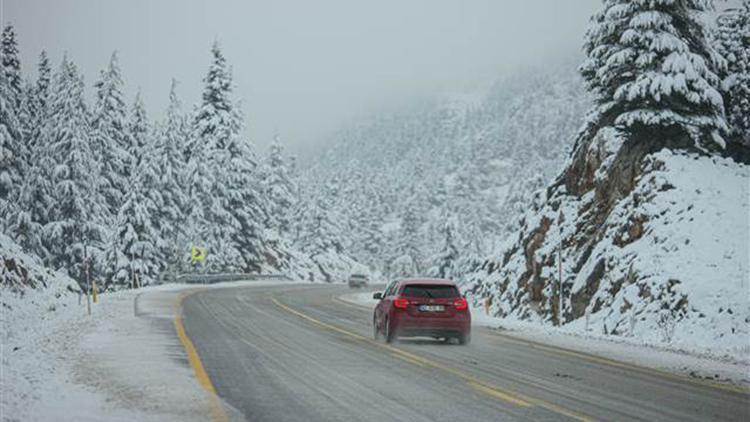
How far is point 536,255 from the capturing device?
29.7 metres

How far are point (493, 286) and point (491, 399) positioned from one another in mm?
24255

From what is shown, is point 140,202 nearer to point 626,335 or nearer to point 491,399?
point 626,335

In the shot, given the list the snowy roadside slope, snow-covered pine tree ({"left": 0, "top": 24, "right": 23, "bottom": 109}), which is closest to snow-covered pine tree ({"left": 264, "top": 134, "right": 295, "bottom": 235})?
snow-covered pine tree ({"left": 0, "top": 24, "right": 23, "bottom": 109})

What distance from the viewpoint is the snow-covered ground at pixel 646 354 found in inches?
565

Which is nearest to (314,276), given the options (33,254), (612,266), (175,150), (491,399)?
(175,150)

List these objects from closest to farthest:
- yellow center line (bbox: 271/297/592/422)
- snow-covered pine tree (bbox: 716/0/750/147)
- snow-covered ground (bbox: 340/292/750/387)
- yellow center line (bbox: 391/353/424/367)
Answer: yellow center line (bbox: 271/297/592/422) < snow-covered ground (bbox: 340/292/750/387) < yellow center line (bbox: 391/353/424/367) < snow-covered pine tree (bbox: 716/0/750/147)

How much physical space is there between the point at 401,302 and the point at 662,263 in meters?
7.89

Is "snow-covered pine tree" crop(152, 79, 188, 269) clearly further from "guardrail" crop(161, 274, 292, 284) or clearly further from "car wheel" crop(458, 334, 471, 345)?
"car wheel" crop(458, 334, 471, 345)

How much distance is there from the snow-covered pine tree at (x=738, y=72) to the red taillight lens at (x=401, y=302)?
46.9 feet

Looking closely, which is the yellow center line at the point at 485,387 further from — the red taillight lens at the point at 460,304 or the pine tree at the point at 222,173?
the pine tree at the point at 222,173

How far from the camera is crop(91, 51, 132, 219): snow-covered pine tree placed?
57062 mm

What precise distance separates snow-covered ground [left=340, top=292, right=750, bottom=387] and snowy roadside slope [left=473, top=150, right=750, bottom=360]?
24.2 inches

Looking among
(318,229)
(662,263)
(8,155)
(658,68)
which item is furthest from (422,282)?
(318,229)

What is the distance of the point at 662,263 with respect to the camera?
2255 centimetres
